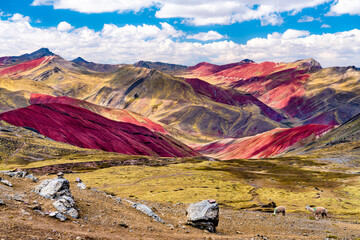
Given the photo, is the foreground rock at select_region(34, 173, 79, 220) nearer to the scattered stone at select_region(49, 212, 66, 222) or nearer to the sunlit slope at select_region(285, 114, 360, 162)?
the scattered stone at select_region(49, 212, 66, 222)

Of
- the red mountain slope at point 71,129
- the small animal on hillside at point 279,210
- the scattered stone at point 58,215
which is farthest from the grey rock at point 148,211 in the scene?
the red mountain slope at point 71,129

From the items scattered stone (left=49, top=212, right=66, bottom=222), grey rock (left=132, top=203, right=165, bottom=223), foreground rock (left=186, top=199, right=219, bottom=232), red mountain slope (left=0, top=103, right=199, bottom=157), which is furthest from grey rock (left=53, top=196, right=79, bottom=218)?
red mountain slope (left=0, top=103, right=199, bottom=157)

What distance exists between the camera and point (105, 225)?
2508cm

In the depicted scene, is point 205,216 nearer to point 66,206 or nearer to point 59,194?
point 66,206

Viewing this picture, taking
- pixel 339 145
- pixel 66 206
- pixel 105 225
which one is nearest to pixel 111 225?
pixel 105 225

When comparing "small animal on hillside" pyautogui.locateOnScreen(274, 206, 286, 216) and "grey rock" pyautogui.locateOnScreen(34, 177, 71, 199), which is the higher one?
"grey rock" pyautogui.locateOnScreen(34, 177, 71, 199)

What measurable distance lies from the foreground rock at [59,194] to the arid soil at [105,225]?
737 mm

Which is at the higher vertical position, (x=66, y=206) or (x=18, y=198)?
(x=18, y=198)

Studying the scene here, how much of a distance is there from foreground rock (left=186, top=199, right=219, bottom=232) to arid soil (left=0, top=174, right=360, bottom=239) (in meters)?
0.81

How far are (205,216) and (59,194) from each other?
46.5 feet

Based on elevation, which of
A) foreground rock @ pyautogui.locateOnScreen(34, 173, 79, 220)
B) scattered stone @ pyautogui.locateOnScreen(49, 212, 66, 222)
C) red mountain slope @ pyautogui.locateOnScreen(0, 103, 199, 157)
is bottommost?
red mountain slope @ pyautogui.locateOnScreen(0, 103, 199, 157)

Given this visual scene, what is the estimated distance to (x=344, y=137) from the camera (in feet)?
568

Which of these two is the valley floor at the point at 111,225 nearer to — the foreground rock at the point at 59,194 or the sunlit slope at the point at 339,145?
the foreground rock at the point at 59,194

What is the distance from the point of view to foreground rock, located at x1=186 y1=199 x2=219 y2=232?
30.3 meters
